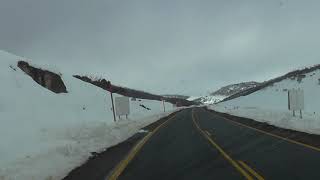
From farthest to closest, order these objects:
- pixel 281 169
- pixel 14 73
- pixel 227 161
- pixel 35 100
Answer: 1. pixel 14 73
2. pixel 35 100
3. pixel 227 161
4. pixel 281 169

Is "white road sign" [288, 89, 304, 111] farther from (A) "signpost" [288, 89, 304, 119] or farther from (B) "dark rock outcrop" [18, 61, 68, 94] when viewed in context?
(B) "dark rock outcrop" [18, 61, 68, 94]

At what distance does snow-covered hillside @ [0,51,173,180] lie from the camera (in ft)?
45.3

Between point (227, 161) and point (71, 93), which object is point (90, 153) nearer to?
point (227, 161)

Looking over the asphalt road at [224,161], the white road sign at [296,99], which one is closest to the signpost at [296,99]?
the white road sign at [296,99]

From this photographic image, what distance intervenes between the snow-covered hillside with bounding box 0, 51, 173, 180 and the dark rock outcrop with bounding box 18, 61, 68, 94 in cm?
117

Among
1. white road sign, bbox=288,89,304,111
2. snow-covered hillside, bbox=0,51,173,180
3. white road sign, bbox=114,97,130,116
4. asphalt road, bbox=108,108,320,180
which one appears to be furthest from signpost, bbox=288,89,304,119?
white road sign, bbox=114,97,130,116

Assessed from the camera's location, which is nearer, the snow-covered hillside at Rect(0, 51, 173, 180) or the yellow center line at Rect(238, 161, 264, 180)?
the yellow center line at Rect(238, 161, 264, 180)

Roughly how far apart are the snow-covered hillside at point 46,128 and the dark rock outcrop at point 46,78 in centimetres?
117

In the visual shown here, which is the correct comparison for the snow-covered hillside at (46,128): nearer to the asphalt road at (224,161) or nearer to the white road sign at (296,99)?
the asphalt road at (224,161)

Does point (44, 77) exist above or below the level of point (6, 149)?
above

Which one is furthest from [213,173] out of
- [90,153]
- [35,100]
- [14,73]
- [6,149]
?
[14,73]

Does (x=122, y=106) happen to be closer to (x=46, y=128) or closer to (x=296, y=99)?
(x=46, y=128)

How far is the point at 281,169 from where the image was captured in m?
11.4

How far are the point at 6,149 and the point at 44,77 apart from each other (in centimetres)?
3141
